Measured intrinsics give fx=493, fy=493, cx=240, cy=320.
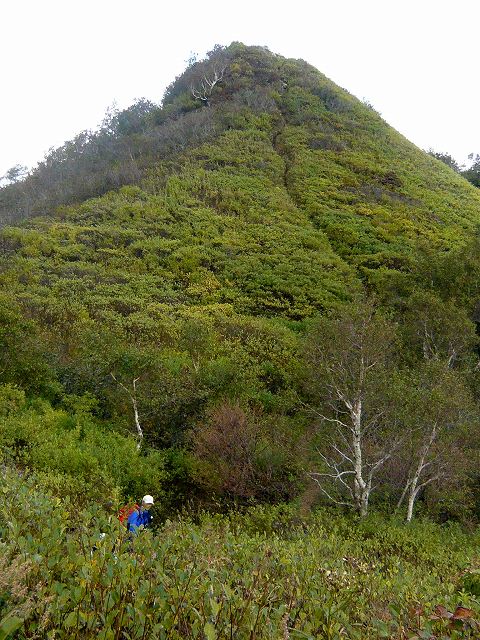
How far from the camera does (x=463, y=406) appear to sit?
1202 centimetres

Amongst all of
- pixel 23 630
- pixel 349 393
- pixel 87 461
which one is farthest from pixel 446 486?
pixel 23 630

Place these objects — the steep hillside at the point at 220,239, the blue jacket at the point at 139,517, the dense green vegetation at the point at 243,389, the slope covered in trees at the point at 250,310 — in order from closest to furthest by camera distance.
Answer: the dense green vegetation at the point at 243,389 → the blue jacket at the point at 139,517 → the slope covered in trees at the point at 250,310 → the steep hillside at the point at 220,239

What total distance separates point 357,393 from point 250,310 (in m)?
13.4

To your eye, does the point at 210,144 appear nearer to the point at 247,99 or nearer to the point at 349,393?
the point at 247,99

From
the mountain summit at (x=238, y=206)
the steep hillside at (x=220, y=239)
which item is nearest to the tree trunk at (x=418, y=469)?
the steep hillside at (x=220, y=239)

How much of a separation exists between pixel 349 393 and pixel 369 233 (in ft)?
76.8

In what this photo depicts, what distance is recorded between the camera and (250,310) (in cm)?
2517

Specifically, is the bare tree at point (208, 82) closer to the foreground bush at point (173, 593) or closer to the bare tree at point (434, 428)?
the bare tree at point (434, 428)

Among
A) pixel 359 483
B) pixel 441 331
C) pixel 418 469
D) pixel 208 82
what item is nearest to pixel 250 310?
pixel 441 331

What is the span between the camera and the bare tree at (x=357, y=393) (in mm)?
11914

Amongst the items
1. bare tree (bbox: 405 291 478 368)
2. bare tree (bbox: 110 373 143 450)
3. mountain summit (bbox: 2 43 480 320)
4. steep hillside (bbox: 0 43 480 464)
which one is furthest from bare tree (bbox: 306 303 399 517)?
mountain summit (bbox: 2 43 480 320)

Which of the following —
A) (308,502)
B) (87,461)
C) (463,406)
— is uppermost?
(463,406)

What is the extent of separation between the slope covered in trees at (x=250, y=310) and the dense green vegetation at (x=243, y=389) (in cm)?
10

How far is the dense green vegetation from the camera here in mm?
2766
